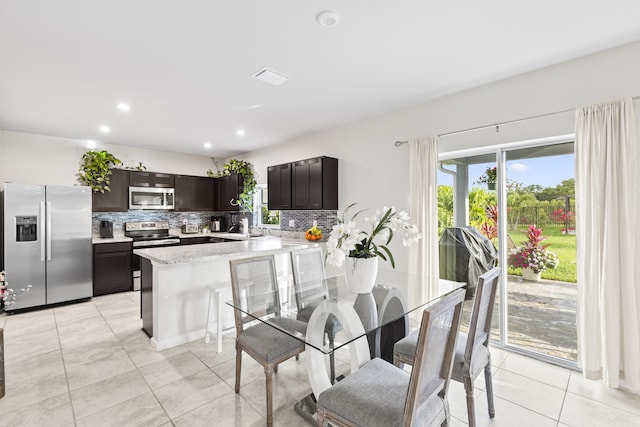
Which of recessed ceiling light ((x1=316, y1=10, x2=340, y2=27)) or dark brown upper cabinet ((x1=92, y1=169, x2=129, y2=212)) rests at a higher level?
recessed ceiling light ((x1=316, y1=10, x2=340, y2=27))

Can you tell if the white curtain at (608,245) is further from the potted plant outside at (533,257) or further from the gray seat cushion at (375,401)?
the gray seat cushion at (375,401)

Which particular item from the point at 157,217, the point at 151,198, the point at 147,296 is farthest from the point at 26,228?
the point at 147,296

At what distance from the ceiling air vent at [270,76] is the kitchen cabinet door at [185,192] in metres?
3.89

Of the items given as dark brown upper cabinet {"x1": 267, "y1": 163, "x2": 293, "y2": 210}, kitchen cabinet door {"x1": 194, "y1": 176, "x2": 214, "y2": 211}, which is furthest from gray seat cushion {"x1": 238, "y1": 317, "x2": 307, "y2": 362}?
kitchen cabinet door {"x1": 194, "y1": 176, "x2": 214, "y2": 211}

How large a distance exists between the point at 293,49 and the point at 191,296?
2559 mm

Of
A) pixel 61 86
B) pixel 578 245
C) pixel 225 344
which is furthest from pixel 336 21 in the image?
pixel 225 344

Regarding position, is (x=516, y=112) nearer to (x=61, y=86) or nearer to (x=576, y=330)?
(x=576, y=330)

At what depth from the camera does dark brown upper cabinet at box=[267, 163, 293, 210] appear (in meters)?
4.86

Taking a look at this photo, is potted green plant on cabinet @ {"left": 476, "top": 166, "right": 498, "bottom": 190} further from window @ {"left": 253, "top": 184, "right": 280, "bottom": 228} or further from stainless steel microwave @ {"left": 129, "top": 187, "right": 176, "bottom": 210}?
stainless steel microwave @ {"left": 129, "top": 187, "right": 176, "bottom": 210}

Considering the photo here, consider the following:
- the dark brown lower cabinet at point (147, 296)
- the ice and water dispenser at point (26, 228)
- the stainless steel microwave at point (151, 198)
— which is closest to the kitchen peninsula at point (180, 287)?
the dark brown lower cabinet at point (147, 296)

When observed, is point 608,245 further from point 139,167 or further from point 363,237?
point 139,167

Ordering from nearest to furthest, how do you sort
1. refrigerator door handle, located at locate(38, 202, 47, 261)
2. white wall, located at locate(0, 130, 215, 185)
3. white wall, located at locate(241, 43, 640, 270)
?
1. white wall, located at locate(241, 43, 640, 270)
2. refrigerator door handle, located at locate(38, 202, 47, 261)
3. white wall, located at locate(0, 130, 215, 185)

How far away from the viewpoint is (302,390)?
7.62ft

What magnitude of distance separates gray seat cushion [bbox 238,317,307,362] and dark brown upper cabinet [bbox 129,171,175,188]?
4538 mm
